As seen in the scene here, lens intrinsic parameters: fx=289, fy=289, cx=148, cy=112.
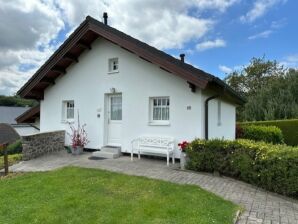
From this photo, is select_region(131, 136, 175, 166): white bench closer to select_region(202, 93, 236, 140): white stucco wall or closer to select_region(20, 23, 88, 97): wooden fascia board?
select_region(202, 93, 236, 140): white stucco wall

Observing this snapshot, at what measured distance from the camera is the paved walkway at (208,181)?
5234mm

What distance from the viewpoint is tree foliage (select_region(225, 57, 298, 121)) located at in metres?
25.4

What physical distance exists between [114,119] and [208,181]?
563 centimetres

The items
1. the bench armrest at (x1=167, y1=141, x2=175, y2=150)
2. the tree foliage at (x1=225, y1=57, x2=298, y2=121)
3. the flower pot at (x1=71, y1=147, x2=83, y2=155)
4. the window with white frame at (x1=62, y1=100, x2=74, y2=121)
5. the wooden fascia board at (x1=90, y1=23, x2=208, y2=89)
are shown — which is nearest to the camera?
the wooden fascia board at (x1=90, y1=23, x2=208, y2=89)

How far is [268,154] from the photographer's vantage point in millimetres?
6730

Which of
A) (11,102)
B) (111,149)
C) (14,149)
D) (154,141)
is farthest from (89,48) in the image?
(11,102)

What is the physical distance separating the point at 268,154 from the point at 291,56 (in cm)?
3029

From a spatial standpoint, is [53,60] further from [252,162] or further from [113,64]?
[252,162]

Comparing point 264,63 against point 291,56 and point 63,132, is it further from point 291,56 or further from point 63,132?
point 63,132

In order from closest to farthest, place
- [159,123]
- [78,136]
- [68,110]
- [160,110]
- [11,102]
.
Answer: [159,123]
[160,110]
[78,136]
[68,110]
[11,102]

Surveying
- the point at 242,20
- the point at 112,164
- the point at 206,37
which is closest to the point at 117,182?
the point at 112,164

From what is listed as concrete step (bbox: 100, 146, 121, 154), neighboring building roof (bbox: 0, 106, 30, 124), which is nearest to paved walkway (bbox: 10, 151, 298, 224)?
concrete step (bbox: 100, 146, 121, 154)

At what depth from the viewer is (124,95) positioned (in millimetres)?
11445

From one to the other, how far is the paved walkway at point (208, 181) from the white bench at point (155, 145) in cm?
37
